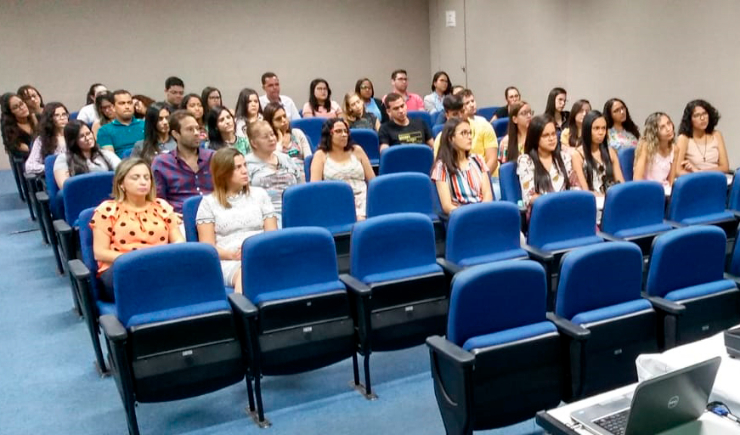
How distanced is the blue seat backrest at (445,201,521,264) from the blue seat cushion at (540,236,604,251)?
175 mm

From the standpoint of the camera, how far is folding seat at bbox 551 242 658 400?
9.16 ft

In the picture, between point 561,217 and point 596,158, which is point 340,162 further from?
point 596,158

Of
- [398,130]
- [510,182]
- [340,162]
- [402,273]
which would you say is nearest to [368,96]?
[398,130]

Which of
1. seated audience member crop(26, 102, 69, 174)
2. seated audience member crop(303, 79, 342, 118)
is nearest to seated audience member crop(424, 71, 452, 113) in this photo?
seated audience member crop(303, 79, 342, 118)

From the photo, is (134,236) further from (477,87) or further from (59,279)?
(477,87)

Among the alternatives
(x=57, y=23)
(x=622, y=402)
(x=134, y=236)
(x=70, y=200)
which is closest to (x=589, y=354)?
(x=622, y=402)

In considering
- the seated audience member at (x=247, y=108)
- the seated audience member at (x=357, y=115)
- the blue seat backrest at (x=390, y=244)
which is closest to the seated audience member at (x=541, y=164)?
the blue seat backrest at (x=390, y=244)

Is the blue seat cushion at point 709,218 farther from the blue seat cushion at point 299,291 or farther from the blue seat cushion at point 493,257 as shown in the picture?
the blue seat cushion at point 299,291

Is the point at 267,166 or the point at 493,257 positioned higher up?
the point at 267,166

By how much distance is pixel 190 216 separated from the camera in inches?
157

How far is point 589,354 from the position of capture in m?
2.82

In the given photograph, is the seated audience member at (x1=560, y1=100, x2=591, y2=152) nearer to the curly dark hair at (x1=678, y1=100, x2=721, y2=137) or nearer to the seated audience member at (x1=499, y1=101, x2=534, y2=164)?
the seated audience member at (x1=499, y1=101, x2=534, y2=164)

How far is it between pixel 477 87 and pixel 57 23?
549 cm

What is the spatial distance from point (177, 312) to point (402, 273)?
1.09m
